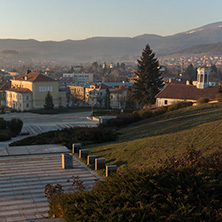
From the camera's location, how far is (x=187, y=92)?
45781mm

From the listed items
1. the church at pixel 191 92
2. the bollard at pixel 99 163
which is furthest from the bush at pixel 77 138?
the church at pixel 191 92

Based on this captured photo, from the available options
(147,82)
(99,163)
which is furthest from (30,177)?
(147,82)

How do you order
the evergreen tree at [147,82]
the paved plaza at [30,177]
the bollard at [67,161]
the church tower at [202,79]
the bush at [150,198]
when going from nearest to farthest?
the bush at [150,198], the paved plaza at [30,177], the bollard at [67,161], the church tower at [202,79], the evergreen tree at [147,82]

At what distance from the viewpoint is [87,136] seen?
2409 cm

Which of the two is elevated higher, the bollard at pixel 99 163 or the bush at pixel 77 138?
the bollard at pixel 99 163

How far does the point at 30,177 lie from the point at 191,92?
113 feet

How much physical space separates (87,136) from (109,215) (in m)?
17.4

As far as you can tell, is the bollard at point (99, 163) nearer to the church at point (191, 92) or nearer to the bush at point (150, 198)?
the bush at point (150, 198)

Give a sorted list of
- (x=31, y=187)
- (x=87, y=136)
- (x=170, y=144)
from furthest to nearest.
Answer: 1. (x=87, y=136)
2. (x=170, y=144)
3. (x=31, y=187)

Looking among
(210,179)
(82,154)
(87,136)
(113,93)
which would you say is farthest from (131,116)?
(113,93)

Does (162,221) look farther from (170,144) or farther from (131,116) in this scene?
(131,116)

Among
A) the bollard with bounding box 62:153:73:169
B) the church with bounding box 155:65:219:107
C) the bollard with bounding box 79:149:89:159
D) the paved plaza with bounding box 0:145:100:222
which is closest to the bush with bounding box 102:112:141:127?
the paved plaza with bounding box 0:145:100:222

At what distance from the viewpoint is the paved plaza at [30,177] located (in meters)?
10.7

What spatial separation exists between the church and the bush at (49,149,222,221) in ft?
120
